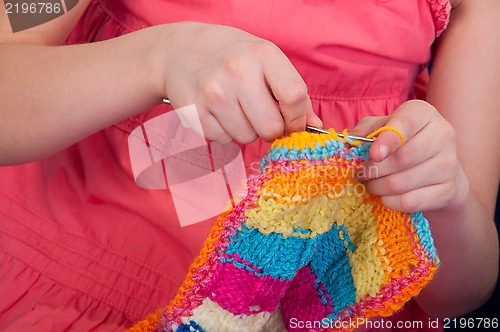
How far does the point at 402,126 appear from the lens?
53cm

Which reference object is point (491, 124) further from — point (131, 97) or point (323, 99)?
point (131, 97)

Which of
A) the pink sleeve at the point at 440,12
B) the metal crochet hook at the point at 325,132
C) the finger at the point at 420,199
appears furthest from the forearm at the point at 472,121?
the metal crochet hook at the point at 325,132

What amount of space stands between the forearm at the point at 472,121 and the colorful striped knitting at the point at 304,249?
20cm

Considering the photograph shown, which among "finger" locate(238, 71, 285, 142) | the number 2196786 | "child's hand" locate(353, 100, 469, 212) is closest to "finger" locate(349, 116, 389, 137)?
"child's hand" locate(353, 100, 469, 212)

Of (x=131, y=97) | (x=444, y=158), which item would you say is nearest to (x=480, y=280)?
(x=444, y=158)

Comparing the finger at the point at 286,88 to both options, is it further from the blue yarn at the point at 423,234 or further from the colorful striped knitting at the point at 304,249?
the blue yarn at the point at 423,234

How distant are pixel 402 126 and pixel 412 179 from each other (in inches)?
2.1

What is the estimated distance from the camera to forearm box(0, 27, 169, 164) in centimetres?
57

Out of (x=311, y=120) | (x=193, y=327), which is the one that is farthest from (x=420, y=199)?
(x=193, y=327)

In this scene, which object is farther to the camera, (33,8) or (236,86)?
(33,8)

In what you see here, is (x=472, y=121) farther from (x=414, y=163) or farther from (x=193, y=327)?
(x=193, y=327)

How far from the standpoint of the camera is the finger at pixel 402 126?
0.50 m

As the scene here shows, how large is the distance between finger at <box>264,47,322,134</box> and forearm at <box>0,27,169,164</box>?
12cm

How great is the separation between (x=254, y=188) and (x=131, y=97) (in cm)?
15
